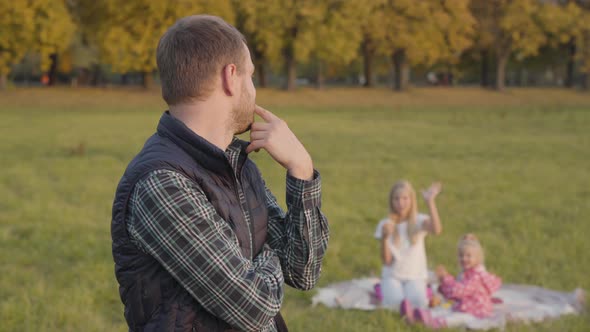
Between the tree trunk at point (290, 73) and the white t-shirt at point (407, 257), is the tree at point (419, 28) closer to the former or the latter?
the tree trunk at point (290, 73)

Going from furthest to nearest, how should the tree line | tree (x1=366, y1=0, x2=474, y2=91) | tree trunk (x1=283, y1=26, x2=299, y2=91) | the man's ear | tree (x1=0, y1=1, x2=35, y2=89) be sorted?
tree (x1=366, y1=0, x2=474, y2=91) → tree trunk (x1=283, y1=26, x2=299, y2=91) → the tree line → tree (x1=0, y1=1, x2=35, y2=89) → the man's ear

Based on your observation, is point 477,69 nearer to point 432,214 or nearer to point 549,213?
point 549,213

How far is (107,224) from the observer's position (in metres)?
9.60

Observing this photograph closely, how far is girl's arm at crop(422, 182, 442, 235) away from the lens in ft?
20.0

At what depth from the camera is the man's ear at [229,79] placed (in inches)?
84.4

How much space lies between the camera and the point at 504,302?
21.3ft

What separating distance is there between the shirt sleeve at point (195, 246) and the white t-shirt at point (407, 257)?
175 inches

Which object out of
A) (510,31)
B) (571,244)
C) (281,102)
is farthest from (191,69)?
(510,31)

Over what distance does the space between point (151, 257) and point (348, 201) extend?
31.5 feet

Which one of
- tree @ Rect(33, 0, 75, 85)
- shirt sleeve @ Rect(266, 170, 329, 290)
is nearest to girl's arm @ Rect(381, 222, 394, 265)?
shirt sleeve @ Rect(266, 170, 329, 290)

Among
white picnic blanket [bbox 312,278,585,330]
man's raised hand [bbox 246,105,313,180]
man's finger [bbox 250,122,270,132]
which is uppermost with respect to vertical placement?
man's finger [bbox 250,122,270,132]

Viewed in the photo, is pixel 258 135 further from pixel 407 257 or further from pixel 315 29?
pixel 315 29

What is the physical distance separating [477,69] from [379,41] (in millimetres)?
25016

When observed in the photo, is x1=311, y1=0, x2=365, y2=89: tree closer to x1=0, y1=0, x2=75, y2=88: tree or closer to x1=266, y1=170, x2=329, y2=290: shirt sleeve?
x1=0, y1=0, x2=75, y2=88: tree
